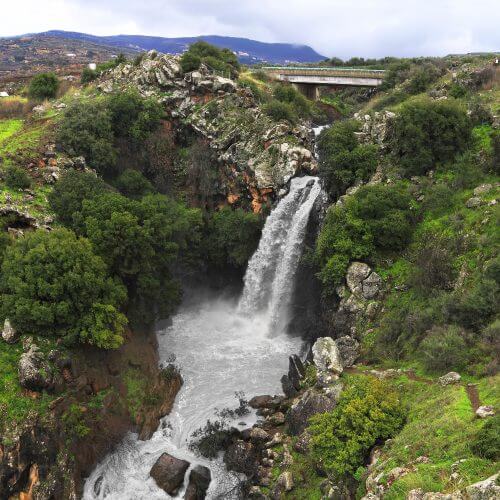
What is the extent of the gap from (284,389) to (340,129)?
68.5 feet

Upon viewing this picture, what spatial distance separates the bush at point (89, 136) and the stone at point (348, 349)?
83.4 ft

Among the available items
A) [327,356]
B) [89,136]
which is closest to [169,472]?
[327,356]

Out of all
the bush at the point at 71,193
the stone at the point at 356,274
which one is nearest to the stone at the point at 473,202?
the stone at the point at 356,274

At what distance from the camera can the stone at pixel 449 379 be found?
19.8 metres

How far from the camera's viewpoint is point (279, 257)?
3828 cm

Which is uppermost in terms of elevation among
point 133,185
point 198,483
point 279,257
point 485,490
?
point 133,185

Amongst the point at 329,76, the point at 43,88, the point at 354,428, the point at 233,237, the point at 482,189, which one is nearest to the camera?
the point at 354,428

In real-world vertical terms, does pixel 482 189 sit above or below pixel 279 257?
above

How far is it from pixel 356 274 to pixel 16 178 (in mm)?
24742

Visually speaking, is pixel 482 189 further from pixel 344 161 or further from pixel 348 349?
pixel 348 349

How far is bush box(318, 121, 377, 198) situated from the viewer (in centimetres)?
3509

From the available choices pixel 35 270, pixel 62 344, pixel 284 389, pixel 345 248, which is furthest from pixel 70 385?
pixel 345 248

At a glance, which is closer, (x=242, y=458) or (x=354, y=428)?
(x=354, y=428)

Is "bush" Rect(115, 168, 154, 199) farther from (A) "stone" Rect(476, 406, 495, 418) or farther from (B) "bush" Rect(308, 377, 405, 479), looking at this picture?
(A) "stone" Rect(476, 406, 495, 418)
